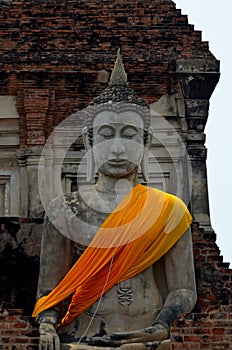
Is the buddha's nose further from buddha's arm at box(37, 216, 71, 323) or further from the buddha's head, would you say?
buddha's arm at box(37, 216, 71, 323)

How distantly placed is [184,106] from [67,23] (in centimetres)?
226

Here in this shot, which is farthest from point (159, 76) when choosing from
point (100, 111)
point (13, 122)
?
point (100, 111)

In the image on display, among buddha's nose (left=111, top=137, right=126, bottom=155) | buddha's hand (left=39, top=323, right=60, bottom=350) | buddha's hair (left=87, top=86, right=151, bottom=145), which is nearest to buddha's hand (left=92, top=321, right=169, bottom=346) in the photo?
buddha's hand (left=39, top=323, right=60, bottom=350)

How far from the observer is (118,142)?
57.1ft

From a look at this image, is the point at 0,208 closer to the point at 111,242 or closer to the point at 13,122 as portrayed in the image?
the point at 13,122

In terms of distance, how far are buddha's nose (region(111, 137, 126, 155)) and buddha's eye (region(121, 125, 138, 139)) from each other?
106 mm

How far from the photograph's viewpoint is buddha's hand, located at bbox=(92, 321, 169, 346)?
16.3 m

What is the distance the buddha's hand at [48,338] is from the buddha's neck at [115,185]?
5.86 feet

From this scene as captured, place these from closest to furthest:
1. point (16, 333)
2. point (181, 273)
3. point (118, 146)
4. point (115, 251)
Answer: point (16, 333) < point (115, 251) < point (181, 273) < point (118, 146)

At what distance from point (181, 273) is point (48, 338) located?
1.76 metres

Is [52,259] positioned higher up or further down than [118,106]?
further down

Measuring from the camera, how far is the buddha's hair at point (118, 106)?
695 inches

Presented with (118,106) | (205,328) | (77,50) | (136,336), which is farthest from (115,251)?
(77,50)

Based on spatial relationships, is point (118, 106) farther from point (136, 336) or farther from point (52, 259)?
point (136, 336)
